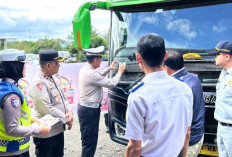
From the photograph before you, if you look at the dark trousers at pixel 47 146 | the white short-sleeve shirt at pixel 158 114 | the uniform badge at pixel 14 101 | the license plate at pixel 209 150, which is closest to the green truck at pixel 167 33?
the license plate at pixel 209 150

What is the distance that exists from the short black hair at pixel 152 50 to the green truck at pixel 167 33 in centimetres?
166

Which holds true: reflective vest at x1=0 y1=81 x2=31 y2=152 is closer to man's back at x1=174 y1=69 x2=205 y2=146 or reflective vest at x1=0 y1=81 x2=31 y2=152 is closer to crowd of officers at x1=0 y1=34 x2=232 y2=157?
crowd of officers at x1=0 y1=34 x2=232 y2=157

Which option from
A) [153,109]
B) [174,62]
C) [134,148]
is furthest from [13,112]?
[174,62]

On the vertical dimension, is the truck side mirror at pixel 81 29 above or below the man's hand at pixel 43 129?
above

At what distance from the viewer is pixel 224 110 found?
278cm

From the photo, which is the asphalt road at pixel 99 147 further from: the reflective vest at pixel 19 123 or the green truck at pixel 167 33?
the reflective vest at pixel 19 123

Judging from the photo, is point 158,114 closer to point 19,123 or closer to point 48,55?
point 19,123

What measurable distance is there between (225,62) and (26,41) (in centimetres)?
4952

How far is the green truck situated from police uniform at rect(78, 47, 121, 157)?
25cm

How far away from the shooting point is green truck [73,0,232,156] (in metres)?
3.11

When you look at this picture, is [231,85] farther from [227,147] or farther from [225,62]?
[227,147]

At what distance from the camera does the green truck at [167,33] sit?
3.11 m

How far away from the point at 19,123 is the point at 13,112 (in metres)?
0.17

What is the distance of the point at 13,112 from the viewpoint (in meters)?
2.07
